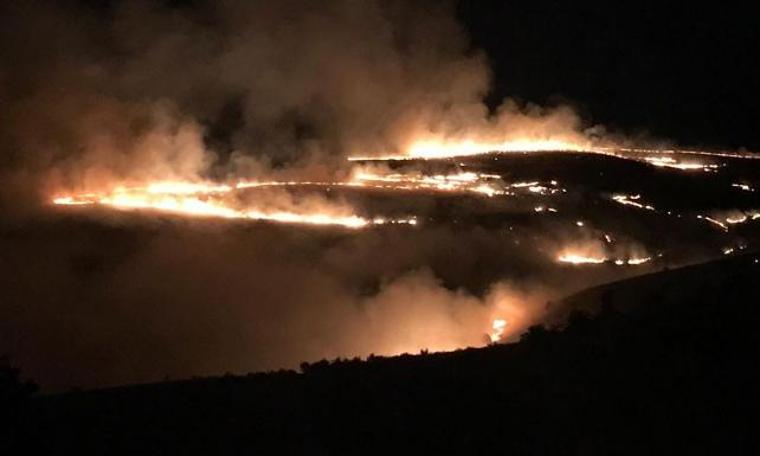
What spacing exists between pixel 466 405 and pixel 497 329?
14.6 feet

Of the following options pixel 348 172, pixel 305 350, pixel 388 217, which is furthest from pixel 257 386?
pixel 348 172

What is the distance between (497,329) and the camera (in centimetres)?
1175

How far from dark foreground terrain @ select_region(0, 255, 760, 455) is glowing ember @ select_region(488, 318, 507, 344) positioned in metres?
2.52

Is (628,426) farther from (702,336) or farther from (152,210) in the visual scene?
(152,210)

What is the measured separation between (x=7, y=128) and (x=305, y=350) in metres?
6.54

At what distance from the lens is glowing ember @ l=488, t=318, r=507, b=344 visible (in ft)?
37.2

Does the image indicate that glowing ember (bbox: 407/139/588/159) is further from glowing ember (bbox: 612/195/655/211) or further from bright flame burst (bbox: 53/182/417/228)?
bright flame burst (bbox: 53/182/417/228)

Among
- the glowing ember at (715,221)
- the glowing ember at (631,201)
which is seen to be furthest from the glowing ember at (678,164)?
the glowing ember at (715,221)

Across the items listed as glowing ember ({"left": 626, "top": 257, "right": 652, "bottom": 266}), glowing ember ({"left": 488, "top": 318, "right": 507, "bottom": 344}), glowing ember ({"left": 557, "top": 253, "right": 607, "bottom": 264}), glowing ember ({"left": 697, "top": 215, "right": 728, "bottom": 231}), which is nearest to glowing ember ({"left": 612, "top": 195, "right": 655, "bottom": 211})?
glowing ember ({"left": 697, "top": 215, "right": 728, "bottom": 231})

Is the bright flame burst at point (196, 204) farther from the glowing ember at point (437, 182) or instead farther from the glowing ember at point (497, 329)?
the glowing ember at point (497, 329)

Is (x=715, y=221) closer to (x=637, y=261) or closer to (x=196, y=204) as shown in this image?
(x=637, y=261)

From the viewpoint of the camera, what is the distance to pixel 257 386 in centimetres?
736

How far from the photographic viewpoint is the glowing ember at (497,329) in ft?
37.2

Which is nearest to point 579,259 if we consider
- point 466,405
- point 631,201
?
point 631,201
